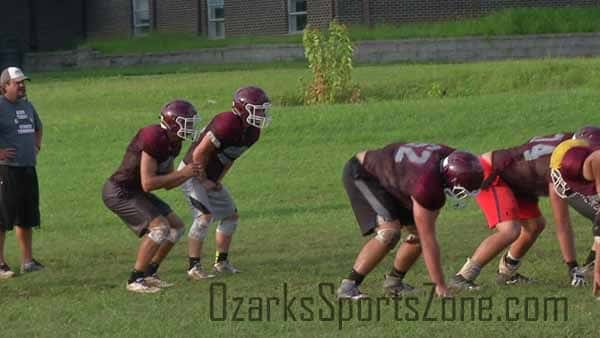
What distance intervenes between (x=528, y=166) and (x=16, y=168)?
507cm

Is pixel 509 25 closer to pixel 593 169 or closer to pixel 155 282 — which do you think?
pixel 155 282

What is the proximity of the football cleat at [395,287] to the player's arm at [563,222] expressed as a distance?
1.30 meters

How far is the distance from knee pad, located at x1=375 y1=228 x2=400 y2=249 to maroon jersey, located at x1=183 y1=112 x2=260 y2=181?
2.05 meters

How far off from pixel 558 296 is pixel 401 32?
2673cm

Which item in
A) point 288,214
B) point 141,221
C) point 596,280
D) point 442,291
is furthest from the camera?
point 288,214

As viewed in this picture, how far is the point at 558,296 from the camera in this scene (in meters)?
9.84

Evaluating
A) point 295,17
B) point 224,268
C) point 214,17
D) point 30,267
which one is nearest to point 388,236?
point 224,268

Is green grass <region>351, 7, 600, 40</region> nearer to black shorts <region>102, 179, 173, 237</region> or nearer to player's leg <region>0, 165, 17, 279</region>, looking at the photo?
player's leg <region>0, 165, 17, 279</region>

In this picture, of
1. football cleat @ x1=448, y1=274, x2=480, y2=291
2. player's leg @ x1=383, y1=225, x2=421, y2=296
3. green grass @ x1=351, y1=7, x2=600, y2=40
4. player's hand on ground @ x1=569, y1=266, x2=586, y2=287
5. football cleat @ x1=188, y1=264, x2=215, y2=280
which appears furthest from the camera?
green grass @ x1=351, y1=7, x2=600, y2=40

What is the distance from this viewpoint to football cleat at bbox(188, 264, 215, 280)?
11453 mm

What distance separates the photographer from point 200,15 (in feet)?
141

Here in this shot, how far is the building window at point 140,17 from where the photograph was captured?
4531 centimetres

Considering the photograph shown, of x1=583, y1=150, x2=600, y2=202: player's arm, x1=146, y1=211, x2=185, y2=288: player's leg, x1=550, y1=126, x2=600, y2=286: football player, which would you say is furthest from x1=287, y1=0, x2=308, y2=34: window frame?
x1=583, y1=150, x2=600, y2=202: player's arm

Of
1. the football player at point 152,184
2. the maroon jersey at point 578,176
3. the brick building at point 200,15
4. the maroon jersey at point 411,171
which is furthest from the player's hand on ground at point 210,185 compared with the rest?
the brick building at point 200,15
